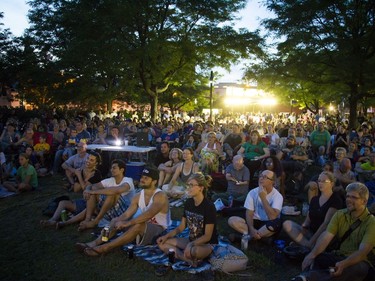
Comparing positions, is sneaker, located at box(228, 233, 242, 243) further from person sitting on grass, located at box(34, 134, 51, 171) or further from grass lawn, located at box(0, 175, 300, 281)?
person sitting on grass, located at box(34, 134, 51, 171)

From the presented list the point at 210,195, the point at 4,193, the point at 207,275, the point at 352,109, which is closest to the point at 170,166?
the point at 210,195

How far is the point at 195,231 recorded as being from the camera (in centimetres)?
435

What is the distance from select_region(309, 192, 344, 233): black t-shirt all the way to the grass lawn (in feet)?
2.19

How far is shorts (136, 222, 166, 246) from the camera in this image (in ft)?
15.6

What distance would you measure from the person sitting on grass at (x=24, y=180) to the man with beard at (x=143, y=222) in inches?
151

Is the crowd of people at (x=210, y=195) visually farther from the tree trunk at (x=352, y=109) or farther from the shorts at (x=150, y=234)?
the tree trunk at (x=352, y=109)

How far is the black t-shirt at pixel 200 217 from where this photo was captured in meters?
4.24

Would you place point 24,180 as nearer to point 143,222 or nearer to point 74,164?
point 74,164

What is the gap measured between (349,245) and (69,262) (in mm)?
3386

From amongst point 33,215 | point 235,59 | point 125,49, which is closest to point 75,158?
point 33,215

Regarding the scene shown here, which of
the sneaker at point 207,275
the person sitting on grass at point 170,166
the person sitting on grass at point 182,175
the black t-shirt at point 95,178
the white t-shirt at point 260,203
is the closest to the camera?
the sneaker at point 207,275

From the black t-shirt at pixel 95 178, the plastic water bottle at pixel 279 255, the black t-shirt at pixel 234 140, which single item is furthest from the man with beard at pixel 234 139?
the plastic water bottle at pixel 279 255

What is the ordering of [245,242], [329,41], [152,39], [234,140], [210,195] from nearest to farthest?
[245,242], [210,195], [234,140], [329,41], [152,39]

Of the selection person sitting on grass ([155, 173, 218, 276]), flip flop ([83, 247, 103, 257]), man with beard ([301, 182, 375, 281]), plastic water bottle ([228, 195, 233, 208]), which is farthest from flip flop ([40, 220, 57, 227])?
man with beard ([301, 182, 375, 281])
